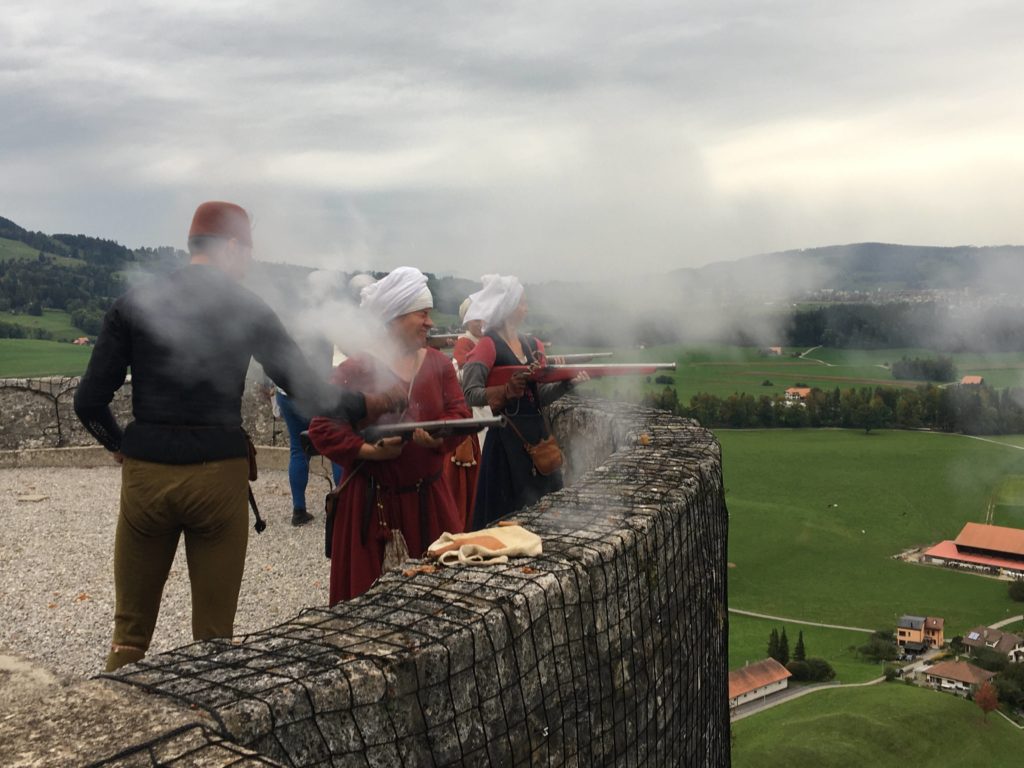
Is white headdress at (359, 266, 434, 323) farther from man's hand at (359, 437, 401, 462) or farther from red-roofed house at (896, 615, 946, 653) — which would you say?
red-roofed house at (896, 615, 946, 653)

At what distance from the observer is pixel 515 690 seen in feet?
9.29

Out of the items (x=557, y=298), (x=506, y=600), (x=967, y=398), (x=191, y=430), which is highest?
(x=557, y=298)

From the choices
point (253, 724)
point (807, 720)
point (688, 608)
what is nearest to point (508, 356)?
point (688, 608)

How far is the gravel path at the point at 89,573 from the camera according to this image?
6.73 m

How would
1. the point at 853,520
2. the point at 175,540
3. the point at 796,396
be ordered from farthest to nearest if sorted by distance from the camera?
the point at 853,520 → the point at 796,396 → the point at 175,540

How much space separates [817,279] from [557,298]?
3.96m

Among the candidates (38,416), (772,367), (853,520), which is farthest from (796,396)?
(38,416)

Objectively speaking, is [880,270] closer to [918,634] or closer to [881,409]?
[881,409]

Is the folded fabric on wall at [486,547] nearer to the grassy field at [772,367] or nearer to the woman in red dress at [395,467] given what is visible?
the woman in red dress at [395,467]

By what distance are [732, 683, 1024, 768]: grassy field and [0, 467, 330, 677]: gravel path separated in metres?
50.2

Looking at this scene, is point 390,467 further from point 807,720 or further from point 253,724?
point 807,720

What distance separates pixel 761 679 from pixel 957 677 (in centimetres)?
1351

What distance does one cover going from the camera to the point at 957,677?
220 feet

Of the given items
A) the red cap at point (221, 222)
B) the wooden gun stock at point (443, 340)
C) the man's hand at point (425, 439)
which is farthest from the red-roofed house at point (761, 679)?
the red cap at point (221, 222)
